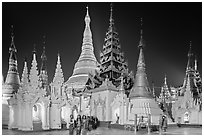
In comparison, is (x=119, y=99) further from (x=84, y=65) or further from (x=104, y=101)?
(x=84, y=65)

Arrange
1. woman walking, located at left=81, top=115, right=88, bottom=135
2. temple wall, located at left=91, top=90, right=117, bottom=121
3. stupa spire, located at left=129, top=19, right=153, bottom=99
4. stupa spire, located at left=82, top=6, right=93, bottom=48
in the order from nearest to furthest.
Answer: woman walking, located at left=81, top=115, right=88, bottom=135 < stupa spire, located at left=82, top=6, right=93, bottom=48 < temple wall, located at left=91, top=90, right=117, bottom=121 < stupa spire, located at left=129, top=19, right=153, bottom=99

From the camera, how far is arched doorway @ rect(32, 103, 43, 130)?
5528mm

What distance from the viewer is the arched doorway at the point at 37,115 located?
5.53 metres

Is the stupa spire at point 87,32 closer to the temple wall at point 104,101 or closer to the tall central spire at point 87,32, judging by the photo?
the tall central spire at point 87,32

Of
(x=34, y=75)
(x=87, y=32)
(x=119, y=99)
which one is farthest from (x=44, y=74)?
(x=119, y=99)

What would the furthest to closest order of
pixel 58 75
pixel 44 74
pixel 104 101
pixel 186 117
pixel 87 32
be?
pixel 186 117 → pixel 104 101 → pixel 44 74 → pixel 58 75 → pixel 87 32

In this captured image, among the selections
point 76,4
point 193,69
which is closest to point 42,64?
point 76,4

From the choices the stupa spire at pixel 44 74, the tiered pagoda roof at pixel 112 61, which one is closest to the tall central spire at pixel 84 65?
the tiered pagoda roof at pixel 112 61

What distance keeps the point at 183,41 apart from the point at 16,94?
3418 millimetres

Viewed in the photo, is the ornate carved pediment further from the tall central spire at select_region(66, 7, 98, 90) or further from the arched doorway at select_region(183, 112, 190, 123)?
the arched doorway at select_region(183, 112, 190, 123)

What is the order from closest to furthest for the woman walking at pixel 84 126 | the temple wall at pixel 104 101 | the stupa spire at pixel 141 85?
1. the woman walking at pixel 84 126
2. the temple wall at pixel 104 101
3. the stupa spire at pixel 141 85

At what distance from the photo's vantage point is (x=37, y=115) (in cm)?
574

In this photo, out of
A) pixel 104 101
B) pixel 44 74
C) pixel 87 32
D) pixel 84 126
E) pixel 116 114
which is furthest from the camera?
pixel 104 101

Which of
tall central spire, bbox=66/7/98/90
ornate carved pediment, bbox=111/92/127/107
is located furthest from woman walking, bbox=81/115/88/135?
tall central spire, bbox=66/7/98/90
